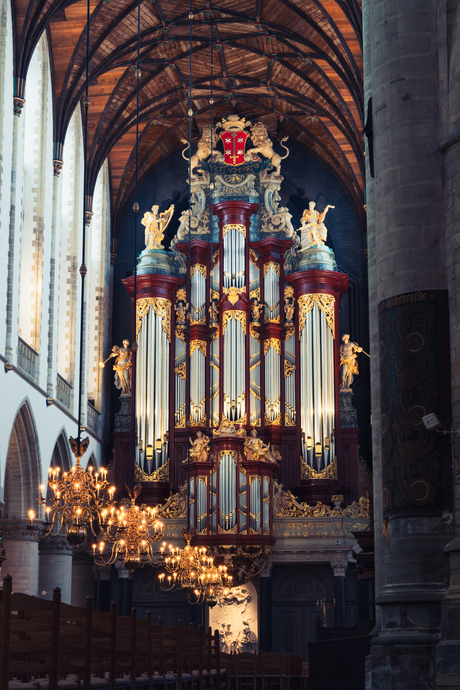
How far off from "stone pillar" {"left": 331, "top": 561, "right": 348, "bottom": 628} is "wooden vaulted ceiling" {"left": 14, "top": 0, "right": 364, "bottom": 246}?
33.7ft

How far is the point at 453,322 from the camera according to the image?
11.4 metres

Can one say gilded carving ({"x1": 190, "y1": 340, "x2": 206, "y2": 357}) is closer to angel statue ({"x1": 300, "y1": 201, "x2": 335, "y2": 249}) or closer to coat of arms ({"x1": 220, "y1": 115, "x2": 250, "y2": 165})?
angel statue ({"x1": 300, "y1": 201, "x2": 335, "y2": 249})

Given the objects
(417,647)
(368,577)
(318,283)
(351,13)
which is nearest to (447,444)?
(417,647)

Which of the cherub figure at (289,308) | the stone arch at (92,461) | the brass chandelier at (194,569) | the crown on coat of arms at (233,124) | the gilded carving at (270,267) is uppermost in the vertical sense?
the crown on coat of arms at (233,124)

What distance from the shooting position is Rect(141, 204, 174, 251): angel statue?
3007 cm

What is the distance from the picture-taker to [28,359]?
73.6ft

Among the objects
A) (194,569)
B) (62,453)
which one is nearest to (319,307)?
(62,453)

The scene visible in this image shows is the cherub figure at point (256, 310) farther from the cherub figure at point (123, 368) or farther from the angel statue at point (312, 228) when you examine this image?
the cherub figure at point (123, 368)

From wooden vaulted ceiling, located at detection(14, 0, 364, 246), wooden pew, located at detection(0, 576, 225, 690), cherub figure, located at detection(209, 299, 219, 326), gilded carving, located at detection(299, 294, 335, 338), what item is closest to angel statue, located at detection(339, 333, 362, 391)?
gilded carving, located at detection(299, 294, 335, 338)

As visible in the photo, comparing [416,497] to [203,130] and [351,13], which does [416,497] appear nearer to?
[351,13]

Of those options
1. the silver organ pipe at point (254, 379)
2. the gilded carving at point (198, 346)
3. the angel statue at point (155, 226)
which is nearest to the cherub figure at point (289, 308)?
the silver organ pipe at point (254, 379)

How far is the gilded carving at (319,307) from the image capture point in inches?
1133

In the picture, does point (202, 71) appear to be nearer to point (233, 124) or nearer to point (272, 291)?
point (233, 124)

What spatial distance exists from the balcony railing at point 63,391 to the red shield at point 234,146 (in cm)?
870
